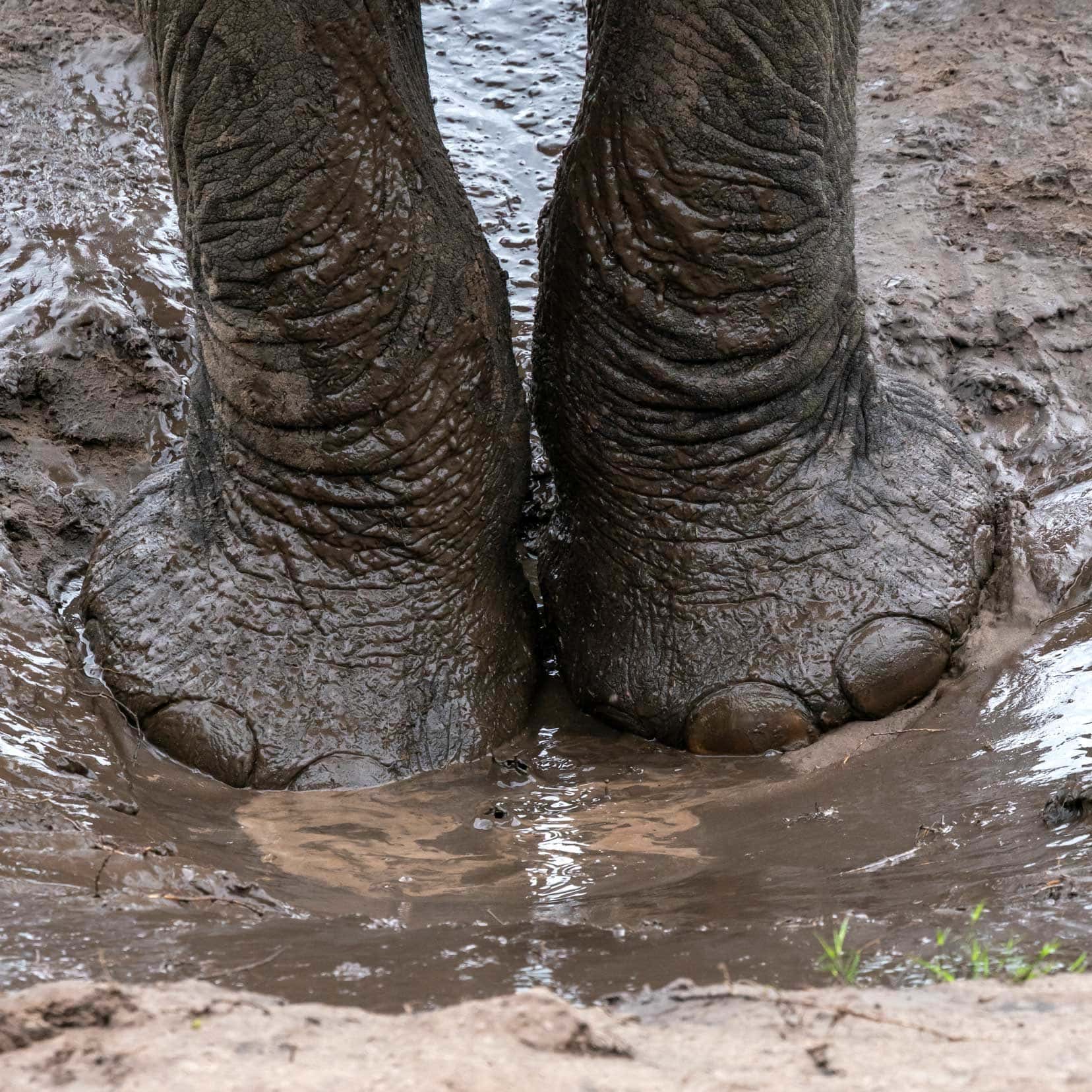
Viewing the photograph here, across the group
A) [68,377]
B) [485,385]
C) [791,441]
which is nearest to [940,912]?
[791,441]

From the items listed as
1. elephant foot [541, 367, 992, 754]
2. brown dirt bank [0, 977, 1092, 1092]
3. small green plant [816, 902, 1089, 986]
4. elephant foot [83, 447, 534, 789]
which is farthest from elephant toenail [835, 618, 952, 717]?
brown dirt bank [0, 977, 1092, 1092]

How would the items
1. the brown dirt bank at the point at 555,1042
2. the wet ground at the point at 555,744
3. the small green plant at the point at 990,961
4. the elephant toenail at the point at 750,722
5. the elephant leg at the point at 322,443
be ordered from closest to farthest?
the brown dirt bank at the point at 555,1042 → the small green plant at the point at 990,961 → the wet ground at the point at 555,744 → the elephant leg at the point at 322,443 → the elephant toenail at the point at 750,722

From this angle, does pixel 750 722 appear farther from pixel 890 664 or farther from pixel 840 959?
pixel 840 959

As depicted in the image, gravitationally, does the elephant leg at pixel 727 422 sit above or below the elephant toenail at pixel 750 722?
above

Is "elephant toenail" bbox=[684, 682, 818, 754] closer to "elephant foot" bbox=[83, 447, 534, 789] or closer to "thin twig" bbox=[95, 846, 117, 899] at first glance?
"elephant foot" bbox=[83, 447, 534, 789]

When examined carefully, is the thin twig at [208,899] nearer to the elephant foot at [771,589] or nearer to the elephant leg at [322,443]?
the elephant leg at [322,443]

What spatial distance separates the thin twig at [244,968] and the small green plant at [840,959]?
59 centimetres

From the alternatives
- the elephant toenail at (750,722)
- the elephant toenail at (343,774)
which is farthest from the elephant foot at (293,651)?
the elephant toenail at (750,722)

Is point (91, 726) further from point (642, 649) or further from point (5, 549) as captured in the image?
point (642, 649)

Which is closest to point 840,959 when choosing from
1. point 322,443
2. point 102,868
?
point 102,868

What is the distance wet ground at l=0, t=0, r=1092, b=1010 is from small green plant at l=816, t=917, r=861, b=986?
0.02m

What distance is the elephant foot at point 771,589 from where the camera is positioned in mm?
2510

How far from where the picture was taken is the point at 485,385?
2.69 metres

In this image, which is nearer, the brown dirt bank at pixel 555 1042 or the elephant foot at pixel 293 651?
the brown dirt bank at pixel 555 1042
